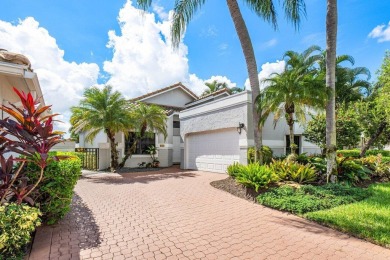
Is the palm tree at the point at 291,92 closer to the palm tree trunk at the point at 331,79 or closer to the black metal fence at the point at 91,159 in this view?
the palm tree trunk at the point at 331,79

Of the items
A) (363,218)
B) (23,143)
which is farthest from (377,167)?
(23,143)

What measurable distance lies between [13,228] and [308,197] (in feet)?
25.1

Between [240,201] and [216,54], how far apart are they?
32.8 ft

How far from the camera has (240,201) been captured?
776cm

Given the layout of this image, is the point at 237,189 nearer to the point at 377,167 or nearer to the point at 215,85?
the point at 377,167

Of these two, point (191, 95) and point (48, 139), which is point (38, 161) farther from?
point (191, 95)

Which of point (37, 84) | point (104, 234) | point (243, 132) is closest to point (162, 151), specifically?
point (243, 132)

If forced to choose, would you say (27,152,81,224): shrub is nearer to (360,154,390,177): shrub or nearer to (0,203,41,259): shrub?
(0,203,41,259): shrub

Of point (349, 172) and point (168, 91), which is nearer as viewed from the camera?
point (349, 172)

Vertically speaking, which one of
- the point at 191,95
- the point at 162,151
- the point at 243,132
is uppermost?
the point at 191,95

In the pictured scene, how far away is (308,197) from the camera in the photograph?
282 inches

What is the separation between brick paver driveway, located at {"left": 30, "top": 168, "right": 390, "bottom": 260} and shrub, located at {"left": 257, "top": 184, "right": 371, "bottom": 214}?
0.44 m

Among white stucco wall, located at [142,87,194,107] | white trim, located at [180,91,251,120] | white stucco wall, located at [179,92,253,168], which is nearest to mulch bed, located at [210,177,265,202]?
white stucco wall, located at [179,92,253,168]

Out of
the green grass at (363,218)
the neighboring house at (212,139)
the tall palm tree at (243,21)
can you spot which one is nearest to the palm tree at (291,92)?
the tall palm tree at (243,21)
